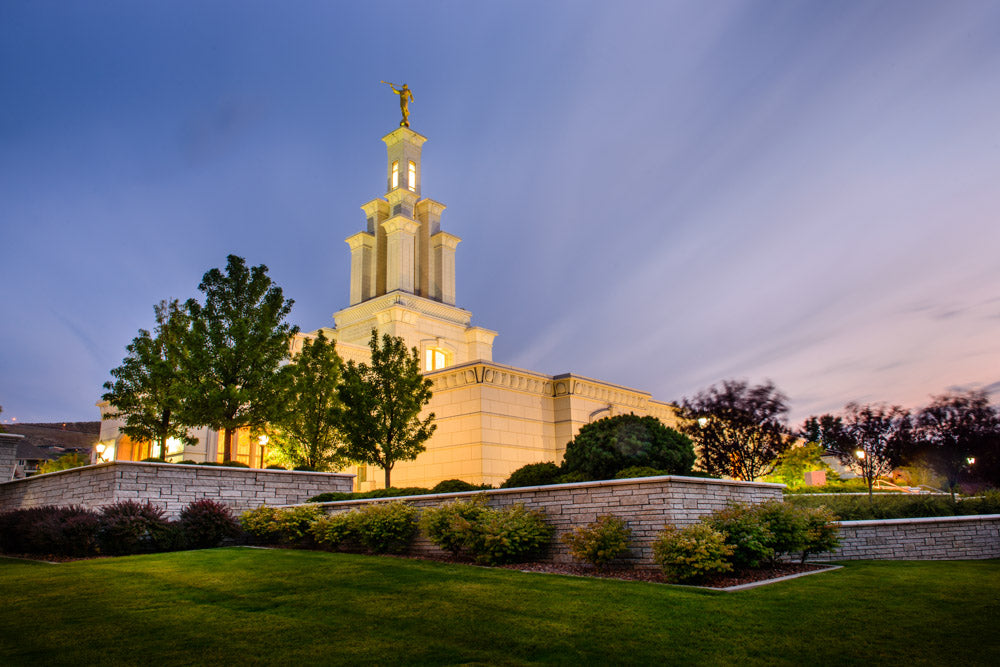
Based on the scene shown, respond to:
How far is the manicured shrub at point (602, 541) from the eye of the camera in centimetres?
1063

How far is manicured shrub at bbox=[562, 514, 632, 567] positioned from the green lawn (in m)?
1.18

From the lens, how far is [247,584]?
8969 millimetres

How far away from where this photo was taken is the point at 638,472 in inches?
476

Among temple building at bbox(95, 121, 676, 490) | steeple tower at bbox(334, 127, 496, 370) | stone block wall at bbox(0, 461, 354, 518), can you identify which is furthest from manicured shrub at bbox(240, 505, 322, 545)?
steeple tower at bbox(334, 127, 496, 370)

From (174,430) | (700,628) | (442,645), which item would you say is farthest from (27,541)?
(700,628)

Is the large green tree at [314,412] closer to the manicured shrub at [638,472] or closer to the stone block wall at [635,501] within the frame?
the stone block wall at [635,501]

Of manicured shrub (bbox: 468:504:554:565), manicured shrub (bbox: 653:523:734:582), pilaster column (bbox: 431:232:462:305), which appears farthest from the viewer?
pilaster column (bbox: 431:232:462:305)

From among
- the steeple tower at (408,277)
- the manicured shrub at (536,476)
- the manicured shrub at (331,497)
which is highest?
the steeple tower at (408,277)

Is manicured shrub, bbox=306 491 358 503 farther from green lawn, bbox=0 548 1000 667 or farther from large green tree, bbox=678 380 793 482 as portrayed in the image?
large green tree, bbox=678 380 793 482

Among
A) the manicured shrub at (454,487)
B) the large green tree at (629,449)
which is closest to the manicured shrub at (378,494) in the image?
the manicured shrub at (454,487)

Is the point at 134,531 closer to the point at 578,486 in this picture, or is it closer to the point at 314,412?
the point at 314,412

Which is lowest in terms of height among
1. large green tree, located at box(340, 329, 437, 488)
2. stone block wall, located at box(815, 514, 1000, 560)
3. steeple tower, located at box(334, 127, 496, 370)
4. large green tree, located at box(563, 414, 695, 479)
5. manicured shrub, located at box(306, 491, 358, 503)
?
stone block wall, located at box(815, 514, 1000, 560)

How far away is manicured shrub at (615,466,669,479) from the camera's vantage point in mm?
11922

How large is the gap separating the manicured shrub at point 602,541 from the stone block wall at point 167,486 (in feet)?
33.7
